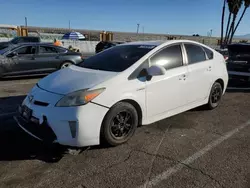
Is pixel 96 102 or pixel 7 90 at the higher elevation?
pixel 96 102

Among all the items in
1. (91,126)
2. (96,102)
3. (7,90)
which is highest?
(96,102)

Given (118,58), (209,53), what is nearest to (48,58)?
(118,58)

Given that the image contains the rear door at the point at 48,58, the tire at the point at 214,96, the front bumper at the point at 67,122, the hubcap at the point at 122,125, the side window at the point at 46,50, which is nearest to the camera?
the front bumper at the point at 67,122

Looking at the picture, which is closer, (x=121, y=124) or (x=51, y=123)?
(x=51, y=123)

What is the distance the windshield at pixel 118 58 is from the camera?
172 inches

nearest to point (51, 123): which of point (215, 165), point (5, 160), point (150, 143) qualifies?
point (5, 160)

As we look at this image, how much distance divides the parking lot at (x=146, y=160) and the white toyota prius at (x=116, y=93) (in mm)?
290

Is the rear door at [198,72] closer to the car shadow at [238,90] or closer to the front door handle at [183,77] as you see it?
the front door handle at [183,77]

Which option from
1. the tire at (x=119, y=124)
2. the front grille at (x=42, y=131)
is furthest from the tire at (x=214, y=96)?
the front grille at (x=42, y=131)

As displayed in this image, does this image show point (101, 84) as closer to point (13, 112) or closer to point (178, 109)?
point (178, 109)

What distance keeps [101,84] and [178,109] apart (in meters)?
1.78

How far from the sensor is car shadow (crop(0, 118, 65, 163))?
3646mm

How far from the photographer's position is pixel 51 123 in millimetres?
3488

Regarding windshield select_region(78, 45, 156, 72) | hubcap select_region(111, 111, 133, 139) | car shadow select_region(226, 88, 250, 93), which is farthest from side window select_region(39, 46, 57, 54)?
hubcap select_region(111, 111, 133, 139)
